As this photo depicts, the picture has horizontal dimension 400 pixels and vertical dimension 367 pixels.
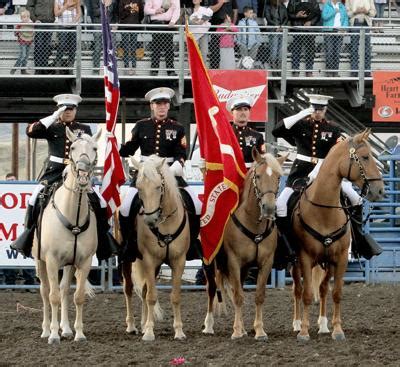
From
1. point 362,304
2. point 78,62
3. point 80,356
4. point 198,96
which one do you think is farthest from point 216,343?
point 78,62

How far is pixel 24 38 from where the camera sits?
2322cm

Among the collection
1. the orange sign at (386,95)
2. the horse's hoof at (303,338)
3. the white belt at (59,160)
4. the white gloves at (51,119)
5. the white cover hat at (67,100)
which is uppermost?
the orange sign at (386,95)

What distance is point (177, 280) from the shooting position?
1412 centimetres

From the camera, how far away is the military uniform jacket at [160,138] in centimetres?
1470

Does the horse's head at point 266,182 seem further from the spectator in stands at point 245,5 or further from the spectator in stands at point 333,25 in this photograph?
the spectator in stands at point 245,5

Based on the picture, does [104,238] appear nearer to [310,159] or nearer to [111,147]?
[111,147]

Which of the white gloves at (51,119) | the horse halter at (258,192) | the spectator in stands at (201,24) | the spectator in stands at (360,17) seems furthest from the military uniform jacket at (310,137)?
the spectator in stands at (360,17)

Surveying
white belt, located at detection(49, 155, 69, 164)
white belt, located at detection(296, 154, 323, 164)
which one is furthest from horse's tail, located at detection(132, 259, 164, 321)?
white belt, located at detection(296, 154, 323, 164)

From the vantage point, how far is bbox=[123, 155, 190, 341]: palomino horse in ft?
44.4

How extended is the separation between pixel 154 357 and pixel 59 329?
8.44ft

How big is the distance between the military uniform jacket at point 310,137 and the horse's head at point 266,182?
1.03 m

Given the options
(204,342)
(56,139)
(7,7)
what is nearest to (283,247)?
(204,342)

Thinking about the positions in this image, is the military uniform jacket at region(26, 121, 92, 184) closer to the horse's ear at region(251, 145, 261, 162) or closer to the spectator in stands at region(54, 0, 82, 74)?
the horse's ear at region(251, 145, 261, 162)

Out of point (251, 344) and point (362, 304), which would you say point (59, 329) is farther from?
point (362, 304)
